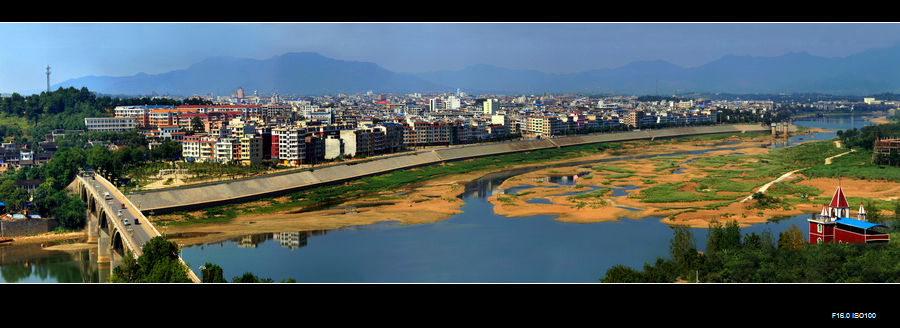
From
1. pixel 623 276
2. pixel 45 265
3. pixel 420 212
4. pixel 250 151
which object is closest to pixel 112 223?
pixel 45 265

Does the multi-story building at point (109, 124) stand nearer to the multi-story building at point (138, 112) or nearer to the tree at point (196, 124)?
the multi-story building at point (138, 112)

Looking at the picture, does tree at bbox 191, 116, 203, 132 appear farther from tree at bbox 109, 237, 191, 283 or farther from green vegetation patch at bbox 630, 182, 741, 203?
tree at bbox 109, 237, 191, 283

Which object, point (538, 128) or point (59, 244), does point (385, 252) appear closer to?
point (59, 244)

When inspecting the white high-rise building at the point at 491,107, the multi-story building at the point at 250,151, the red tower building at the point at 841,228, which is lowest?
the red tower building at the point at 841,228

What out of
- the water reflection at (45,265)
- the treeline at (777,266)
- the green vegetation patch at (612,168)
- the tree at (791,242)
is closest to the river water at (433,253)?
the water reflection at (45,265)

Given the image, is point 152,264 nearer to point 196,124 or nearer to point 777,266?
point 777,266
